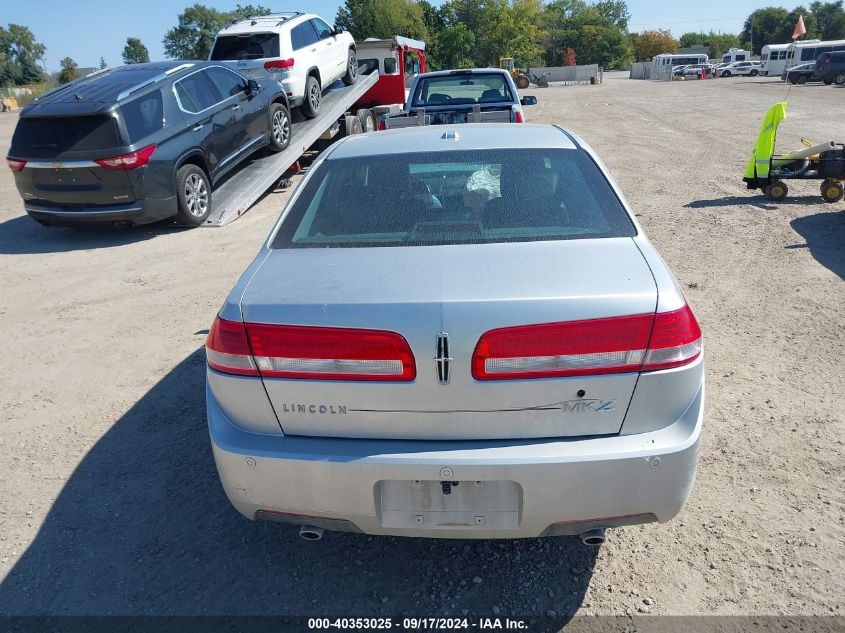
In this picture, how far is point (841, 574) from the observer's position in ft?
8.21

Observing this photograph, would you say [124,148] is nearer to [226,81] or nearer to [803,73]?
[226,81]

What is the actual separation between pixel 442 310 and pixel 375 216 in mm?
903

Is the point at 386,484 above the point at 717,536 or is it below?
above

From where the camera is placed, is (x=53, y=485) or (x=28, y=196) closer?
Answer: (x=53, y=485)

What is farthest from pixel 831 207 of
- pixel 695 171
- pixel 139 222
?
pixel 139 222

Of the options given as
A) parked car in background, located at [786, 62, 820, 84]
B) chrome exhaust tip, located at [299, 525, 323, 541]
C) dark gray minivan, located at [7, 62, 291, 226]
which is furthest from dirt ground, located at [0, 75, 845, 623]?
parked car in background, located at [786, 62, 820, 84]

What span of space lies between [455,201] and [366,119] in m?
11.8

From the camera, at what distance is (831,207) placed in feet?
26.9

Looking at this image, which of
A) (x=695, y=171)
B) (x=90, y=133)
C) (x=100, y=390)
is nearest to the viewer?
(x=100, y=390)

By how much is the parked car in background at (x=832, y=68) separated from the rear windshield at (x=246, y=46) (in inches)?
1568

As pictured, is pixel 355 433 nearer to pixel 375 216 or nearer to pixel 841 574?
pixel 375 216

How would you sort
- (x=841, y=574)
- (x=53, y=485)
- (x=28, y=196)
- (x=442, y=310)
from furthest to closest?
(x=28, y=196) < (x=53, y=485) < (x=841, y=574) < (x=442, y=310)

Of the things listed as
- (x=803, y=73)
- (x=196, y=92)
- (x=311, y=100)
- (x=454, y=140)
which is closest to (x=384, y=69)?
(x=311, y=100)

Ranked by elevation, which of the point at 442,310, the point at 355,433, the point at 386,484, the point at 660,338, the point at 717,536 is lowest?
the point at 717,536
